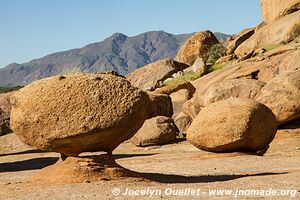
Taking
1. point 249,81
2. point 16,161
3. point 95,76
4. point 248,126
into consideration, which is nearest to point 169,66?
point 249,81

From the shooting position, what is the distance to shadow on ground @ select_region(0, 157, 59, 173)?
2227 cm

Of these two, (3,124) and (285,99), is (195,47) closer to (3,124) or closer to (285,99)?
(3,124)

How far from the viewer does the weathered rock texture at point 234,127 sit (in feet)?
60.7

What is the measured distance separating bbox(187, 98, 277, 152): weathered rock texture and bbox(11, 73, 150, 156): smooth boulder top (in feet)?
21.3

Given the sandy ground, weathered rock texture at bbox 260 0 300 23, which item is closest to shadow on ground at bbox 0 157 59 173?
the sandy ground

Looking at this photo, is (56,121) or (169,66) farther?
(169,66)

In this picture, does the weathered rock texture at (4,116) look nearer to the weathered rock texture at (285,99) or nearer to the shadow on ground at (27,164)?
the shadow on ground at (27,164)

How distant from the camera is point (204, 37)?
60.1 meters

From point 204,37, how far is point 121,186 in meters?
50.0

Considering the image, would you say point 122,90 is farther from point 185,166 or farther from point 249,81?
point 249,81

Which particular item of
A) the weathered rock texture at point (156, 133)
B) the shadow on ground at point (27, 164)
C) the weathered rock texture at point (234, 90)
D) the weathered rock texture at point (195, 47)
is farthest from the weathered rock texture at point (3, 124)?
the weathered rock texture at point (195, 47)

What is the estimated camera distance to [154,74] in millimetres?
50656

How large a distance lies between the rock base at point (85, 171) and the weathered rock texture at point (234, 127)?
638cm

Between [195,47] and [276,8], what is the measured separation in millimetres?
11776
